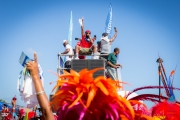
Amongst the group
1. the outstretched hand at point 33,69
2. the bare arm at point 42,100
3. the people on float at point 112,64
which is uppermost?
the outstretched hand at point 33,69

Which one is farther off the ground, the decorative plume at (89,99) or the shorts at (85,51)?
the decorative plume at (89,99)

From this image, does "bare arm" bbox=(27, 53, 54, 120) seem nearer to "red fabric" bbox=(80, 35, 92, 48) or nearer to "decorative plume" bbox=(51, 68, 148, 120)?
"decorative plume" bbox=(51, 68, 148, 120)

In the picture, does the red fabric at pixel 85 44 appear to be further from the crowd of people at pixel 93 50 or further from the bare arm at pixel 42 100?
the bare arm at pixel 42 100

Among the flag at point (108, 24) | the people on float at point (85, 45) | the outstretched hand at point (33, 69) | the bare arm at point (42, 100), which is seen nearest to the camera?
the bare arm at point (42, 100)

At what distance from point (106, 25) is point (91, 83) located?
1022 cm

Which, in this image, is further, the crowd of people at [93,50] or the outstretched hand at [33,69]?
the crowd of people at [93,50]

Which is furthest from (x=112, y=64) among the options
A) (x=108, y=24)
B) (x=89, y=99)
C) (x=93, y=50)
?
(x=89, y=99)

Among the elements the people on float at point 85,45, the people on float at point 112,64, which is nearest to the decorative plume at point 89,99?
the people on float at point 112,64

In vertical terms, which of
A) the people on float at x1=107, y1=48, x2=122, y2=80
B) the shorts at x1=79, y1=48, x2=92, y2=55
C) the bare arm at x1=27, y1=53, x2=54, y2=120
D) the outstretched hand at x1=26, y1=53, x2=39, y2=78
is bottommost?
the people on float at x1=107, y1=48, x2=122, y2=80

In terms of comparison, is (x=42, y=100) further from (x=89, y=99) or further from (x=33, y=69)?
(x=89, y=99)

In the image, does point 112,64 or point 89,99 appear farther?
point 112,64

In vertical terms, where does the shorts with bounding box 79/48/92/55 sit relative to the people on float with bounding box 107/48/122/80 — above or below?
above

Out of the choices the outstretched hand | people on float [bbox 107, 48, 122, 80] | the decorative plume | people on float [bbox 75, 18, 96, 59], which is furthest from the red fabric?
the decorative plume

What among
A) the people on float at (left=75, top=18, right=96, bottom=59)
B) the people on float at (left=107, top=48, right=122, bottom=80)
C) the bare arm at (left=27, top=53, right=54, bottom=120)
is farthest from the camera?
the people on float at (left=75, top=18, right=96, bottom=59)
